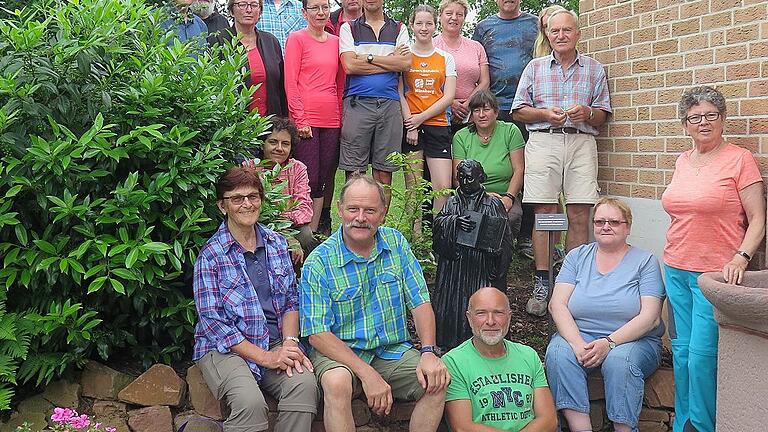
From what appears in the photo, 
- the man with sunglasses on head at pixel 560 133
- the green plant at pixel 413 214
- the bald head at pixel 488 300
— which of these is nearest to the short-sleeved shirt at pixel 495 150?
the man with sunglasses on head at pixel 560 133

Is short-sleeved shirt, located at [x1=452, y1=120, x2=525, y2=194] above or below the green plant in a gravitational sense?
above

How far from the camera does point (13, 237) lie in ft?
13.8

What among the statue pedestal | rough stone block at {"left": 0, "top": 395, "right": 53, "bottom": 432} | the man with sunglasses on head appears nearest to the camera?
the statue pedestal

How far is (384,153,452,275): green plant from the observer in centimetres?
576

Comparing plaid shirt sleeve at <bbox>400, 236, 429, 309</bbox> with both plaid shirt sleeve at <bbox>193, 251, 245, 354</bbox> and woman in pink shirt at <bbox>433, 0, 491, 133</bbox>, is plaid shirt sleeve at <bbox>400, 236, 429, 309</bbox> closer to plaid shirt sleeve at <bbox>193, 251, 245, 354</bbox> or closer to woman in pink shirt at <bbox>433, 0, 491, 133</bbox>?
plaid shirt sleeve at <bbox>193, 251, 245, 354</bbox>

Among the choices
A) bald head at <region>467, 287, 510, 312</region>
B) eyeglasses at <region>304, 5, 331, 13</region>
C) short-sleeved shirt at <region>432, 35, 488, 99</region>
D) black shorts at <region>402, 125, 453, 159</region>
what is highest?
eyeglasses at <region>304, 5, 331, 13</region>

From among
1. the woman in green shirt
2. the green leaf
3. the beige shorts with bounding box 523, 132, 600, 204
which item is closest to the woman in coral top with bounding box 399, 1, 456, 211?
the woman in green shirt

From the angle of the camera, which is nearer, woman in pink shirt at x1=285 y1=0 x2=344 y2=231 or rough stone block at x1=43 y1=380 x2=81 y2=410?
rough stone block at x1=43 y1=380 x2=81 y2=410

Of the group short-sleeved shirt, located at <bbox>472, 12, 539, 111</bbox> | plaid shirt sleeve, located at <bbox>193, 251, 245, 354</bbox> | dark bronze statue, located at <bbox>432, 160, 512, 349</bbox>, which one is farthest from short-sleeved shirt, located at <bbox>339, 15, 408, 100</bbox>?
plaid shirt sleeve, located at <bbox>193, 251, 245, 354</bbox>

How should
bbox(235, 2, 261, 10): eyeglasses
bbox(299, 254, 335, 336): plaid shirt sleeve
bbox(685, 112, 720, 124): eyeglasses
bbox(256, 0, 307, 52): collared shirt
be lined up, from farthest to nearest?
bbox(256, 0, 307, 52): collared shirt → bbox(235, 2, 261, 10): eyeglasses → bbox(685, 112, 720, 124): eyeglasses → bbox(299, 254, 335, 336): plaid shirt sleeve

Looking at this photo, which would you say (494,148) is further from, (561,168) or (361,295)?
(361,295)

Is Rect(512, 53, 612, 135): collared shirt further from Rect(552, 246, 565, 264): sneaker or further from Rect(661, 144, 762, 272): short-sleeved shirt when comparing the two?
Rect(661, 144, 762, 272): short-sleeved shirt

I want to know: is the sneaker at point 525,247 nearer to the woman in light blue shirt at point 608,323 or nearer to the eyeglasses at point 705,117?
the woman in light blue shirt at point 608,323

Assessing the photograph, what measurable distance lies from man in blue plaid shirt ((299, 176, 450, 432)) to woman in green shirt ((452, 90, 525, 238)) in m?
1.89
